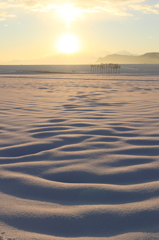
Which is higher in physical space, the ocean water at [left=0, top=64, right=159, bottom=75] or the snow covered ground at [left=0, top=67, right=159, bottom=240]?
the ocean water at [left=0, top=64, right=159, bottom=75]

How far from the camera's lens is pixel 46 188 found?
71.4 inches

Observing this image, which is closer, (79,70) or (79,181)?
(79,181)

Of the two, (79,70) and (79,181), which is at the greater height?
(79,70)

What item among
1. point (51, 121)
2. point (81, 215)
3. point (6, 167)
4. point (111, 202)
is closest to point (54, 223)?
point (81, 215)

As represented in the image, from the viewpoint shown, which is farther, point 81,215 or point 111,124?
point 111,124

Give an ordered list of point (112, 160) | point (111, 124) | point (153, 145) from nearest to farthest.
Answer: point (112, 160) → point (153, 145) → point (111, 124)

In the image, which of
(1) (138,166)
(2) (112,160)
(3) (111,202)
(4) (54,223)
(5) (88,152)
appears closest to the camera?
(4) (54,223)

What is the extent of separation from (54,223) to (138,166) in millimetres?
1038

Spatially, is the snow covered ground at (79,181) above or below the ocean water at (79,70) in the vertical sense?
below

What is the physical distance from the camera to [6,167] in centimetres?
221

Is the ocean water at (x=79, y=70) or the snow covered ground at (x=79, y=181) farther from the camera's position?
the ocean water at (x=79, y=70)

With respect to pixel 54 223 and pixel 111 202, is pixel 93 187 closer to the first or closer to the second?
pixel 111 202

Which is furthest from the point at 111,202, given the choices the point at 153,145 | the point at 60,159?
the point at 153,145

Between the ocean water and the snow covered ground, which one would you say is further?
the ocean water
